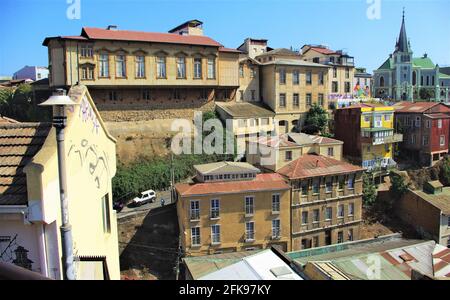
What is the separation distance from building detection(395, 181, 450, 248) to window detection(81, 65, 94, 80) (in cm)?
2015

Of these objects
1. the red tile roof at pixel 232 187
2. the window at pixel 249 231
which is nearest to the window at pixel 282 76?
the red tile roof at pixel 232 187

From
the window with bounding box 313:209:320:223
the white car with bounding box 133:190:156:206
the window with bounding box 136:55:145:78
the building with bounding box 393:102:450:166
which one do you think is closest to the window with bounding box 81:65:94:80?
the window with bounding box 136:55:145:78

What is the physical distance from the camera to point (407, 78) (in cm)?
4712

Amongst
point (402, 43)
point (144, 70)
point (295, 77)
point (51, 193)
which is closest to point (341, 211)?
point (295, 77)

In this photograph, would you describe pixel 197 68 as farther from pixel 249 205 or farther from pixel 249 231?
pixel 249 231

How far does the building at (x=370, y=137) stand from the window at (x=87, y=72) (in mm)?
17363

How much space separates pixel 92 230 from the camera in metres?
5.91

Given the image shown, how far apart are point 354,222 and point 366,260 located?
297 inches

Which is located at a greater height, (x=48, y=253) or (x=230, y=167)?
(x=48, y=253)

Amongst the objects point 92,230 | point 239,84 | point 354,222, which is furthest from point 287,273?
point 239,84

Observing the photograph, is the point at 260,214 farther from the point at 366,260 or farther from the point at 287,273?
the point at 287,273

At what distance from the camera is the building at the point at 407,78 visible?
46.8 meters

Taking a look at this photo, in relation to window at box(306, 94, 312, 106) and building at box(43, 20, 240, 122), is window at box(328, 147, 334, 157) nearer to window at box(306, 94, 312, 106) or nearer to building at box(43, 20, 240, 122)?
→ window at box(306, 94, 312, 106)

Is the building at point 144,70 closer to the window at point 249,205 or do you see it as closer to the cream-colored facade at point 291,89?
the cream-colored facade at point 291,89
